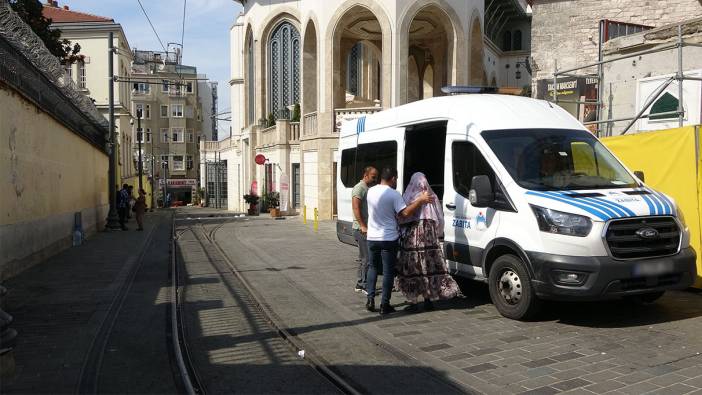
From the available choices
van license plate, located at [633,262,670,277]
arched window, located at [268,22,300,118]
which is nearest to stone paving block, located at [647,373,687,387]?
van license plate, located at [633,262,670,277]

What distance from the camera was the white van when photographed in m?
6.23


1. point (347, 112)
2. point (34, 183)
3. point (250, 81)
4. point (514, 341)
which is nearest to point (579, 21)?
point (347, 112)

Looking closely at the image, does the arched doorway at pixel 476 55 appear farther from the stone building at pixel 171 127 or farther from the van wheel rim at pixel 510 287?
the stone building at pixel 171 127

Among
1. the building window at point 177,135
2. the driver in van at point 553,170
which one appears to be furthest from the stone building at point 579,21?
the building window at point 177,135

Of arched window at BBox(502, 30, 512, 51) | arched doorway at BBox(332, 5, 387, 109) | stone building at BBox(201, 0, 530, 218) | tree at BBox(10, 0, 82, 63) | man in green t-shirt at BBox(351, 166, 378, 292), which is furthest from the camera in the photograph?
arched window at BBox(502, 30, 512, 51)

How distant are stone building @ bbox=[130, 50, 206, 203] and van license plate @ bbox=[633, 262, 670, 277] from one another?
240 feet

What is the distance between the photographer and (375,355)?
19.1 ft

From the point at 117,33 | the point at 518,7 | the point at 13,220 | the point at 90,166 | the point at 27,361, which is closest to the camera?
the point at 27,361

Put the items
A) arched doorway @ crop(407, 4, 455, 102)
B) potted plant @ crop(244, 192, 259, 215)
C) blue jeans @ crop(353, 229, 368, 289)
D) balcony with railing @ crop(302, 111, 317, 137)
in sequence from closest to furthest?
blue jeans @ crop(353, 229, 368, 289)
arched doorway @ crop(407, 4, 455, 102)
balcony with railing @ crop(302, 111, 317, 137)
potted plant @ crop(244, 192, 259, 215)

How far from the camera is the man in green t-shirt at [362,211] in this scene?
8.18 m

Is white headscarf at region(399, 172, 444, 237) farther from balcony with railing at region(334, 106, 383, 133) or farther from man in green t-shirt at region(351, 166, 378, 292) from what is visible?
balcony with railing at region(334, 106, 383, 133)

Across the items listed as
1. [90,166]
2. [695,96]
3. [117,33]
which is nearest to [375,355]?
[695,96]

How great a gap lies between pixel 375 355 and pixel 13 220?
7.69 metres

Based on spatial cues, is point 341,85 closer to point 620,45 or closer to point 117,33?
point 620,45
